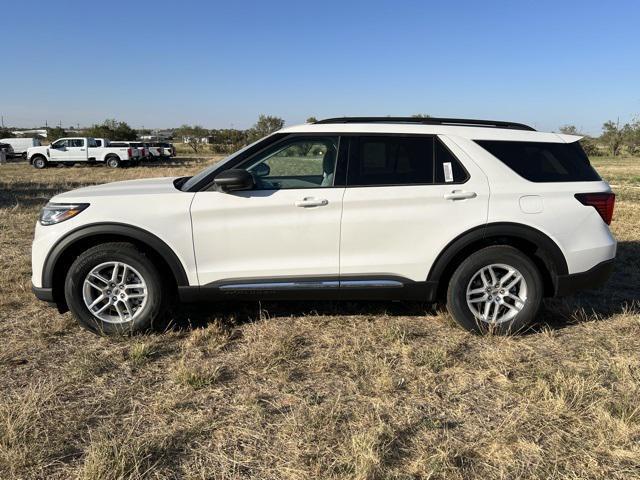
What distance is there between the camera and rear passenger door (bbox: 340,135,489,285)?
3.91 m

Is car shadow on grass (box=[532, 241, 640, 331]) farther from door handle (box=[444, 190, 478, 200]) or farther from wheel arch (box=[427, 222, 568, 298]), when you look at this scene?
door handle (box=[444, 190, 478, 200])

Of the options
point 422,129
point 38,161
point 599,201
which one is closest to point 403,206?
point 422,129

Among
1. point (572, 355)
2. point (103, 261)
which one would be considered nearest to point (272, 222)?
point (103, 261)

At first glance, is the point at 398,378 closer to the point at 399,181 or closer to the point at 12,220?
the point at 399,181

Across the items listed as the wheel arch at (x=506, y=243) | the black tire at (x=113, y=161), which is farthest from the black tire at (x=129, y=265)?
the black tire at (x=113, y=161)

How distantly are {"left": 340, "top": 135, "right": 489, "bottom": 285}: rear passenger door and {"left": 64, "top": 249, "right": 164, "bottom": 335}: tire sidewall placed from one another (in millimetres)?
1475

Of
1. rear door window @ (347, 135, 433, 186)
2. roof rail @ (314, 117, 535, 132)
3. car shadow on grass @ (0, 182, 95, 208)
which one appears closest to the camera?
rear door window @ (347, 135, 433, 186)

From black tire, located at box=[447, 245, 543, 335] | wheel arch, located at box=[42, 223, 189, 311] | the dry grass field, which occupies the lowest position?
the dry grass field

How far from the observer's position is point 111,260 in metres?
3.88

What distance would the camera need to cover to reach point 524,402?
3.12 meters

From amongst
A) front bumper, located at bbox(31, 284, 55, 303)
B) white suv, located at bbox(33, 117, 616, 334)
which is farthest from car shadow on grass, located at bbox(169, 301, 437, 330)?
front bumper, located at bbox(31, 284, 55, 303)

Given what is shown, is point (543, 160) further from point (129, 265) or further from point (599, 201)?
point (129, 265)

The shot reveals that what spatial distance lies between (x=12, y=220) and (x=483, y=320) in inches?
337

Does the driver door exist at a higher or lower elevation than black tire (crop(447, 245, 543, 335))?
higher
